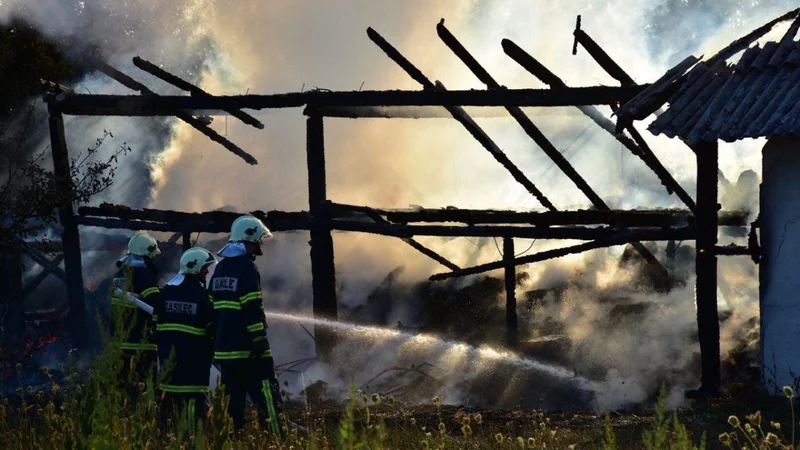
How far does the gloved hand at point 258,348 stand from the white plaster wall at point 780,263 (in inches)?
177

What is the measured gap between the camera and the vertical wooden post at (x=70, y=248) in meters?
15.4

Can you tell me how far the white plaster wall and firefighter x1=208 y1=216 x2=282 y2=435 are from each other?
446 cm

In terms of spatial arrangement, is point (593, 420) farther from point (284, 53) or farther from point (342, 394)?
point (284, 53)

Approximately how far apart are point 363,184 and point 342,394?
694 cm

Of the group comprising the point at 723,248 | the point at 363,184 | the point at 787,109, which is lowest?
the point at 723,248

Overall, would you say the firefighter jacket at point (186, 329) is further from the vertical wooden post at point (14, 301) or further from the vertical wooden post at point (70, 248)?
the vertical wooden post at point (14, 301)

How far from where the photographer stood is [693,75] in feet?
34.2

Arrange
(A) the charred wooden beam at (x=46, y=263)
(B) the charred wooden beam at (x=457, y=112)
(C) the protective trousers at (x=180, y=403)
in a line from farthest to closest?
1. (A) the charred wooden beam at (x=46, y=263)
2. (B) the charred wooden beam at (x=457, y=112)
3. (C) the protective trousers at (x=180, y=403)

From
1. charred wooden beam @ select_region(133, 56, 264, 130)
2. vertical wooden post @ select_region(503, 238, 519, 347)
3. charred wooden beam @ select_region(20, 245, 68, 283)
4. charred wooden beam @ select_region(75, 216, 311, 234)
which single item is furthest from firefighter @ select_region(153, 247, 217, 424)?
Result: charred wooden beam @ select_region(20, 245, 68, 283)

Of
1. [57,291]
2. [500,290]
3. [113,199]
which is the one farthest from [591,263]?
[113,199]

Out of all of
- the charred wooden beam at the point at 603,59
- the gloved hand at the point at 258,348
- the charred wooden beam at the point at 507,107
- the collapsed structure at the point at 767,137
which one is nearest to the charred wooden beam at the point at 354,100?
the charred wooden beam at the point at 603,59

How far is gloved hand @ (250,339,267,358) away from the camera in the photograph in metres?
8.74

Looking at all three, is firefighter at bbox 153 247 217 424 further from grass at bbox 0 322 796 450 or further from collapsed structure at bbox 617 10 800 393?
collapsed structure at bbox 617 10 800 393

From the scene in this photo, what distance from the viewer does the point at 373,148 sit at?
63.4 feet
